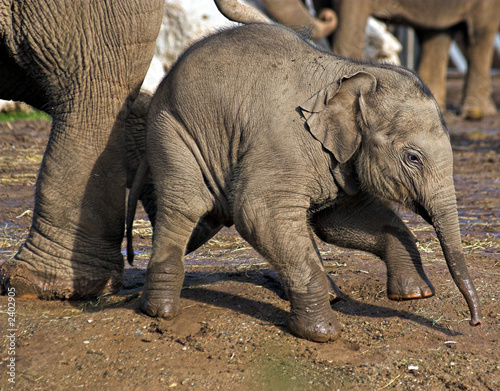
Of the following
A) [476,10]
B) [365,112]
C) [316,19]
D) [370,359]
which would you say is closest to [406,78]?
[365,112]

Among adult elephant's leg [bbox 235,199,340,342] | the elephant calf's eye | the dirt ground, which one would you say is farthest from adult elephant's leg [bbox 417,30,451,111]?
adult elephant's leg [bbox 235,199,340,342]

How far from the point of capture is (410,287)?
13.9 ft

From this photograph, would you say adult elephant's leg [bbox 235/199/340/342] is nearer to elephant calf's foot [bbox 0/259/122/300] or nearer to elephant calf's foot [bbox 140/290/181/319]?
elephant calf's foot [bbox 140/290/181/319]

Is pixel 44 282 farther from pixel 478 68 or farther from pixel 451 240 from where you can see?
pixel 478 68

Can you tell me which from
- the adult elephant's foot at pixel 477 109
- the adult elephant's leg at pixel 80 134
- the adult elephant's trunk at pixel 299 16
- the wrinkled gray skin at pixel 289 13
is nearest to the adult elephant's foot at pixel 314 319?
the adult elephant's leg at pixel 80 134

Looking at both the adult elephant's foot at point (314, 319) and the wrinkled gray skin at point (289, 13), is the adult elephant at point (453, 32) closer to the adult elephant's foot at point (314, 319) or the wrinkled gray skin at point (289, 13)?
the wrinkled gray skin at point (289, 13)

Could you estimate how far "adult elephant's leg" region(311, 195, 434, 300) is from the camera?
4.25m

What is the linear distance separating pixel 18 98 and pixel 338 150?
193cm

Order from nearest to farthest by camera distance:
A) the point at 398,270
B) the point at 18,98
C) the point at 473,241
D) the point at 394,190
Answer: the point at 394,190 < the point at 398,270 < the point at 18,98 < the point at 473,241

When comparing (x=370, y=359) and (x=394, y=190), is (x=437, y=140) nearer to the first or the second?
(x=394, y=190)

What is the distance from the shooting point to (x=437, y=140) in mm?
3824

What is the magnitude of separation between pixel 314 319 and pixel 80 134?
5.44 ft

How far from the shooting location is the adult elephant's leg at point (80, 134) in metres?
4.27

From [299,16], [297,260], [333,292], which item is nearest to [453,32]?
[299,16]
